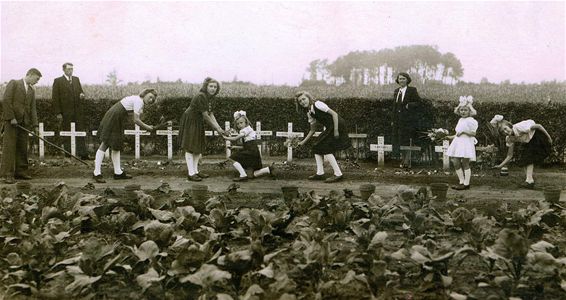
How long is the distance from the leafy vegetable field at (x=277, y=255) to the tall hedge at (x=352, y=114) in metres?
6.18

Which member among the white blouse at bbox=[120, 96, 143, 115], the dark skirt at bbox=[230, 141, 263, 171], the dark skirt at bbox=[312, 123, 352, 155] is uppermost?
the white blouse at bbox=[120, 96, 143, 115]

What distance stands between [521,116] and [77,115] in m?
9.50

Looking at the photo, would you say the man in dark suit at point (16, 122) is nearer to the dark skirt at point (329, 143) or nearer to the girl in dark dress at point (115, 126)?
the girl in dark dress at point (115, 126)

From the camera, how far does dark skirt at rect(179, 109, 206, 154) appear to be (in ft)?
31.5

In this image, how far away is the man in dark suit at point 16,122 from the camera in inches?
379

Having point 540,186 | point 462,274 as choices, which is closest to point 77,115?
point 540,186

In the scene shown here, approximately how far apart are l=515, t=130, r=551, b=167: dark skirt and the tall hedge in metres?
2.54

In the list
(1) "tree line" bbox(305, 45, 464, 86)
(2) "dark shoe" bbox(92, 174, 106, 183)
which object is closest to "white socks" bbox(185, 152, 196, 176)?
(2) "dark shoe" bbox(92, 174, 106, 183)

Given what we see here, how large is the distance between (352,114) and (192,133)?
4.34 m

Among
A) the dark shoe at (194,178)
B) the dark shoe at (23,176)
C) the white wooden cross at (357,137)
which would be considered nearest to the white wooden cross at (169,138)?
the dark shoe at (194,178)

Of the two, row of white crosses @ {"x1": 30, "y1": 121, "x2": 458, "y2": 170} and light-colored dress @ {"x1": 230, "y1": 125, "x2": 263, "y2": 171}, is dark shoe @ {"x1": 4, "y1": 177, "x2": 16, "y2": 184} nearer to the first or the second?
row of white crosses @ {"x1": 30, "y1": 121, "x2": 458, "y2": 170}

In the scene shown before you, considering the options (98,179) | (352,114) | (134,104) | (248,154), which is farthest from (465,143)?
(98,179)

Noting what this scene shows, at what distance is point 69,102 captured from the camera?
12.5 metres

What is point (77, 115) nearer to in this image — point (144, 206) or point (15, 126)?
point (15, 126)
